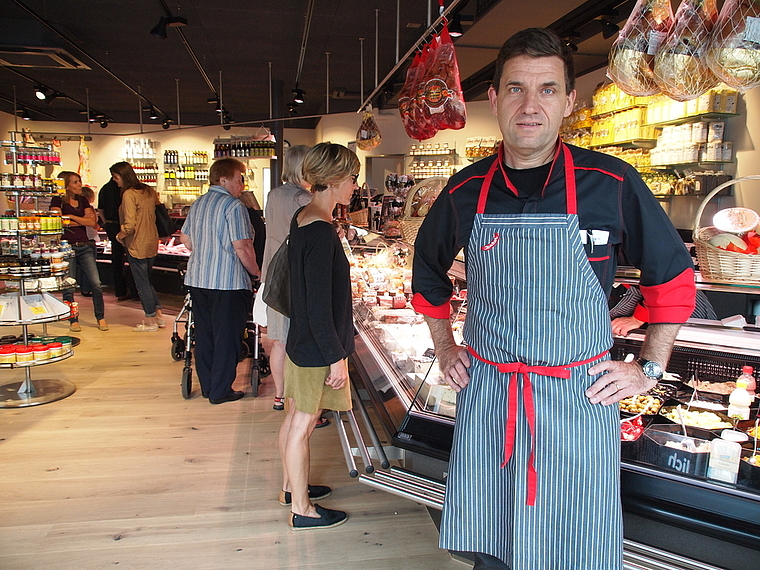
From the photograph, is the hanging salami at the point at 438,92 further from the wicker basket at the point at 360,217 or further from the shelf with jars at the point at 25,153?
the shelf with jars at the point at 25,153

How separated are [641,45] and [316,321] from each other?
1831 millimetres

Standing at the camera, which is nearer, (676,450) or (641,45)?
(676,450)

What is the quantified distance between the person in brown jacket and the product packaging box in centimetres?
621

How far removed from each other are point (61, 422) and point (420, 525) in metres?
2.79

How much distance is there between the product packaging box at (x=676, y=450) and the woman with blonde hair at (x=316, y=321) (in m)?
1.29

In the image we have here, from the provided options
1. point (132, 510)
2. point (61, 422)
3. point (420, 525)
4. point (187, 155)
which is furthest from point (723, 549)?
point (187, 155)

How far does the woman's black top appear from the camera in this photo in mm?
2615

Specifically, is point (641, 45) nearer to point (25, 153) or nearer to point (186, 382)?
point (186, 382)

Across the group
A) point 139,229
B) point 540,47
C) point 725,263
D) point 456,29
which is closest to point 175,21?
point 139,229

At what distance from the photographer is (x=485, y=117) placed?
410 inches

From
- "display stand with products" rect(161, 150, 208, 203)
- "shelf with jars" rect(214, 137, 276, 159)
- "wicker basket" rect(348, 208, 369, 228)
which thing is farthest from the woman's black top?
"display stand with products" rect(161, 150, 208, 203)

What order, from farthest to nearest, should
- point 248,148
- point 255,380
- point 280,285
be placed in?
point 248,148 → point 255,380 → point 280,285

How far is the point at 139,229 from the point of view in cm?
701

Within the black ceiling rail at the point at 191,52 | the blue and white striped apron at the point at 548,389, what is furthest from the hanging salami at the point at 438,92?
the black ceiling rail at the point at 191,52
